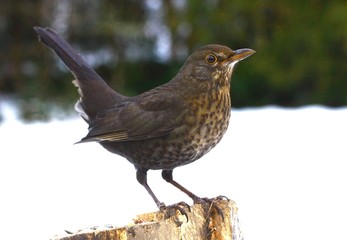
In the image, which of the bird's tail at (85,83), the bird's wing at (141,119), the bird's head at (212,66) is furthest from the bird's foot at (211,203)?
the bird's tail at (85,83)

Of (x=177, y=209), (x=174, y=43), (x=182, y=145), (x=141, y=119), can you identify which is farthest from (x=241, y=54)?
(x=174, y=43)

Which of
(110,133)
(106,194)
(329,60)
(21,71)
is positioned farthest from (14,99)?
(110,133)

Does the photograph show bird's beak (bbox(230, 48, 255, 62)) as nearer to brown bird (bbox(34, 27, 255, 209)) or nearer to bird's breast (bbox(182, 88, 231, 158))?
brown bird (bbox(34, 27, 255, 209))

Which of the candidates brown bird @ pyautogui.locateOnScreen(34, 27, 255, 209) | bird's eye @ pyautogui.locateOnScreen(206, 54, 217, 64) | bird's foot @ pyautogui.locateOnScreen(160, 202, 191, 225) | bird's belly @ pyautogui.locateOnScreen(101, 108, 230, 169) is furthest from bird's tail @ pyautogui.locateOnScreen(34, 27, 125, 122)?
bird's foot @ pyautogui.locateOnScreen(160, 202, 191, 225)

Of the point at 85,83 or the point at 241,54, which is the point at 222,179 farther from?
the point at 241,54

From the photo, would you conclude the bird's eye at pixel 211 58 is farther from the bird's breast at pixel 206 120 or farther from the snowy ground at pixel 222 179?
the snowy ground at pixel 222 179

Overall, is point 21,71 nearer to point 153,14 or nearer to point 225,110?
point 153,14
